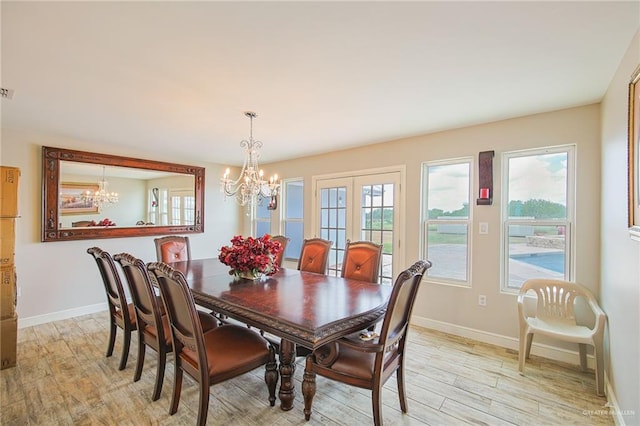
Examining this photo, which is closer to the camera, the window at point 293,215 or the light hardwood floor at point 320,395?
the light hardwood floor at point 320,395

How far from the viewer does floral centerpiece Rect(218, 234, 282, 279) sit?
8.61ft

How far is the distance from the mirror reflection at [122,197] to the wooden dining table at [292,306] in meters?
2.45

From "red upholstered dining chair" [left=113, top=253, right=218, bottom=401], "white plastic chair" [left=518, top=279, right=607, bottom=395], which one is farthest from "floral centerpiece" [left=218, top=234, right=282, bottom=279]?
"white plastic chair" [left=518, top=279, right=607, bottom=395]

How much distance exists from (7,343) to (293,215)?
12.3 ft

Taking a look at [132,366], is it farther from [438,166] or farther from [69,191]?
[438,166]

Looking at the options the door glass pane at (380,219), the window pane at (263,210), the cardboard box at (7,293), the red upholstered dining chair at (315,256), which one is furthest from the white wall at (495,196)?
the cardboard box at (7,293)

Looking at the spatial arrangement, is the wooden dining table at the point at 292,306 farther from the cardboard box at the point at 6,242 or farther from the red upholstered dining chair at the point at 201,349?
the cardboard box at the point at 6,242

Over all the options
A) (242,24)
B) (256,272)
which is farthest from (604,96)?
(256,272)

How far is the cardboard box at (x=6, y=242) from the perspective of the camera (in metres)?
2.60

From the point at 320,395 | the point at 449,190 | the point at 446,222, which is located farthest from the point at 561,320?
the point at 320,395

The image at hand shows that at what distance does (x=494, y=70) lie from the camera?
200 cm

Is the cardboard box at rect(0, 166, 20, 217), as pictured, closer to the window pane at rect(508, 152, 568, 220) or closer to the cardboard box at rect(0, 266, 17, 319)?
the cardboard box at rect(0, 266, 17, 319)

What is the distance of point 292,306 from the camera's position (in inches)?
76.2

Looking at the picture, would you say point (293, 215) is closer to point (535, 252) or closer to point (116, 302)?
point (116, 302)
